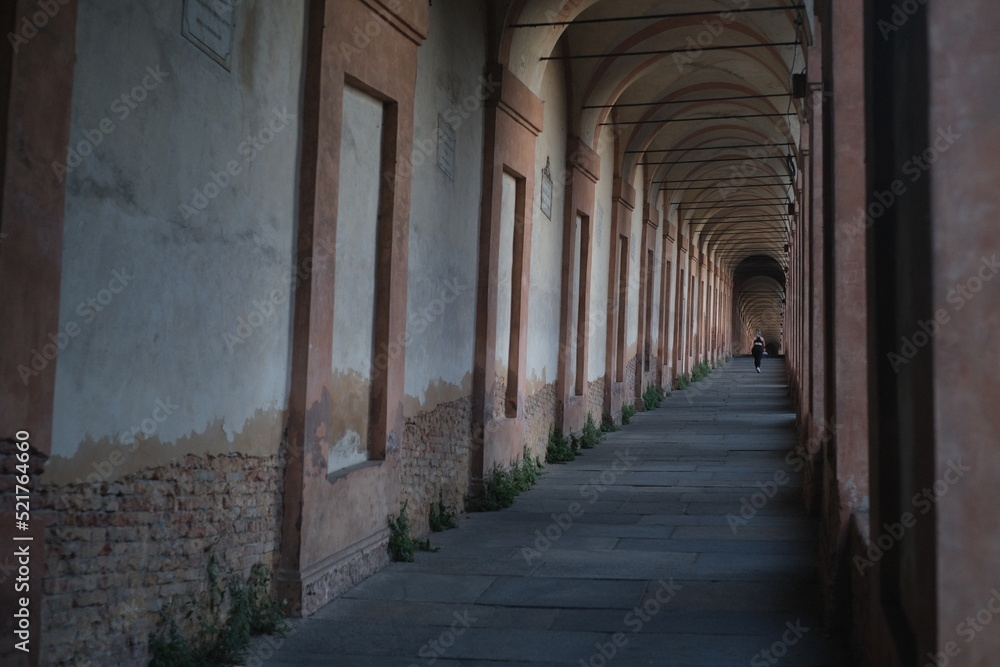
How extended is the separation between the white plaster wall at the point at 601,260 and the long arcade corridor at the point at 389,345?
191 inches

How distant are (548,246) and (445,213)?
4501 millimetres

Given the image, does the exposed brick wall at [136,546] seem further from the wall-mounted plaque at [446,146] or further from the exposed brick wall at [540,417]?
the exposed brick wall at [540,417]

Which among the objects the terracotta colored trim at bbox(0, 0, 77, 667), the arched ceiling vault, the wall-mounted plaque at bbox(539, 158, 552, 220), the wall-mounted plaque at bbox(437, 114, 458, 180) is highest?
the arched ceiling vault

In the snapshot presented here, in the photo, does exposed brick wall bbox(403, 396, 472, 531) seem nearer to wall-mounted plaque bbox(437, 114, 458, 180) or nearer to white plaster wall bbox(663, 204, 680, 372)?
wall-mounted plaque bbox(437, 114, 458, 180)

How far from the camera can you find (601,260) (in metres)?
17.4

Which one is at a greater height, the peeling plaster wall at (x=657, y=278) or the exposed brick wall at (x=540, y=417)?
the peeling plaster wall at (x=657, y=278)

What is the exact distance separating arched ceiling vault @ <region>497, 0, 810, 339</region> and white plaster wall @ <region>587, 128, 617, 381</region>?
0.45 m

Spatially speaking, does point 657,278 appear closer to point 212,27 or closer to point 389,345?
point 389,345

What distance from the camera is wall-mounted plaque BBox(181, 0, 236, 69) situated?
16.1ft

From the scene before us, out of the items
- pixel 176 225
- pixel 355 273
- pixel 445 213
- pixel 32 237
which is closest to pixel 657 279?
pixel 445 213

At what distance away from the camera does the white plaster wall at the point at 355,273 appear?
6.86m

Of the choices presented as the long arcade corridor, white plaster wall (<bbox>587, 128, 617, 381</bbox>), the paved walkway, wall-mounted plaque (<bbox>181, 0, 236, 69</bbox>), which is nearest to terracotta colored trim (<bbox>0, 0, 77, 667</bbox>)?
the long arcade corridor

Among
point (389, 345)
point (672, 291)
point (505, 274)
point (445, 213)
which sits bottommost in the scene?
point (389, 345)

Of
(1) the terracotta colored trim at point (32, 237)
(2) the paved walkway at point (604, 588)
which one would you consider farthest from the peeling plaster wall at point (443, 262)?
(1) the terracotta colored trim at point (32, 237)
